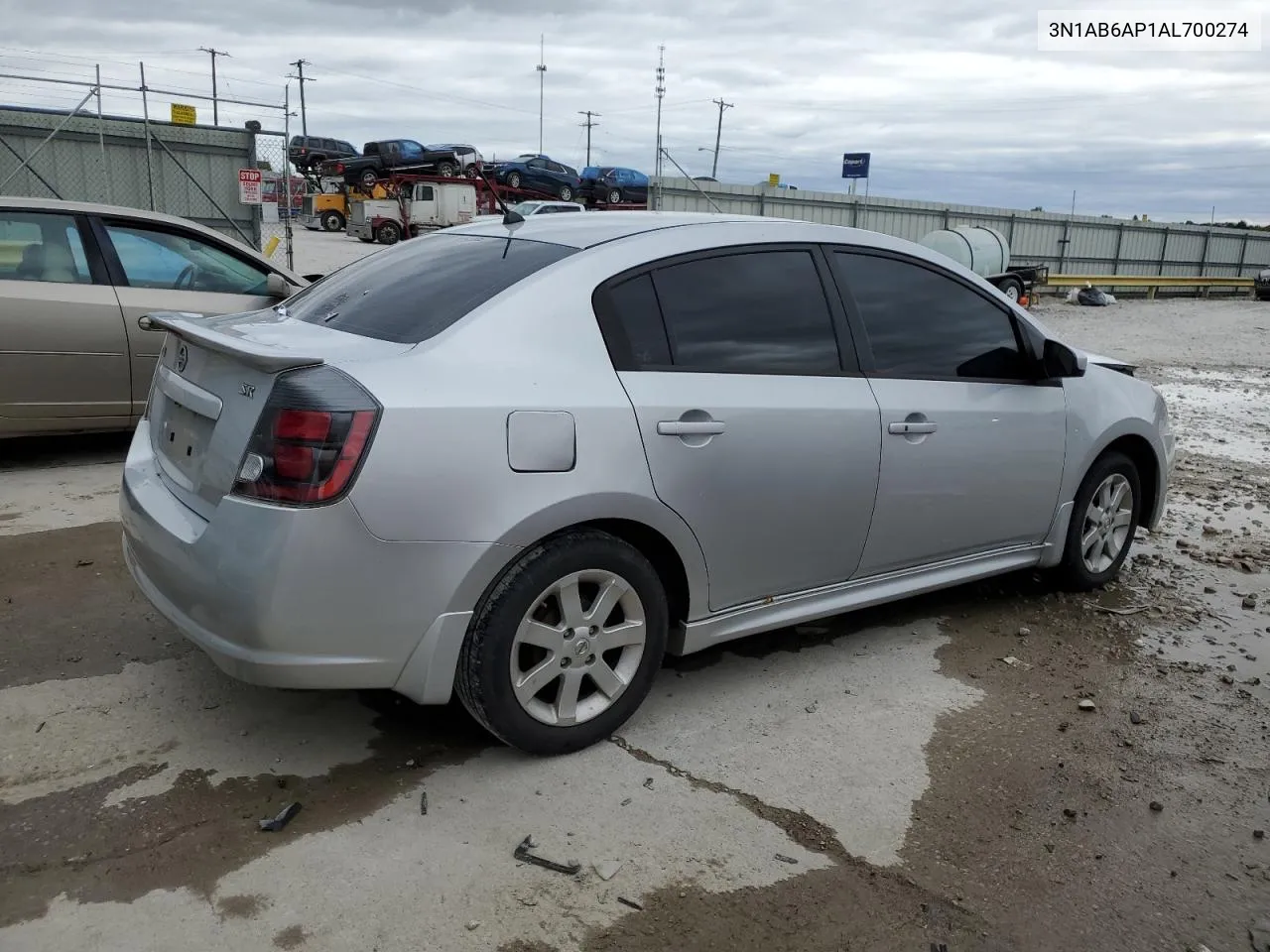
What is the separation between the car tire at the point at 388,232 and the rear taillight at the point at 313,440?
32021 millimetres

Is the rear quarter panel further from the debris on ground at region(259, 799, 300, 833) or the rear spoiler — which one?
the debris on ground at region(259, 799, 300, 833)

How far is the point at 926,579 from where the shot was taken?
13.5 ft

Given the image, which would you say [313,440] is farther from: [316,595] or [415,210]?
[415,210]

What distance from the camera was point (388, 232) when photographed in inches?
1315

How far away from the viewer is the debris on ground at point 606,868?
2.67 metres

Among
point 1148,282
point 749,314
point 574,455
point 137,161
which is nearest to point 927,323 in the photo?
point 749,314

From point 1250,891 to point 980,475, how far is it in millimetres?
1784

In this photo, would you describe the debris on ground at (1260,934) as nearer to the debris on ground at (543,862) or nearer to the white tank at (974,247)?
the debris on ground at (543,862)

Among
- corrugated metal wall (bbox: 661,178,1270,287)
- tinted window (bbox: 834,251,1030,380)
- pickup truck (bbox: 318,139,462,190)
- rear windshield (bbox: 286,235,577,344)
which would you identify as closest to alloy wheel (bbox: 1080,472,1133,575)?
tinted window (bbox: 834,251,1030,380)

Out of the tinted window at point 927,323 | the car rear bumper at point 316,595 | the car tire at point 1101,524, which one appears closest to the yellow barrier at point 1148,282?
the car tire at point 1101,524

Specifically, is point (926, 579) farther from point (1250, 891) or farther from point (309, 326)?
point (309, 326)

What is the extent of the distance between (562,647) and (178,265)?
482 centimetres

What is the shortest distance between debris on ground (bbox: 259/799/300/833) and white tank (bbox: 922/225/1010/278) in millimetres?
24593

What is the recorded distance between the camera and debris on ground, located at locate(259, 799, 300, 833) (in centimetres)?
280
